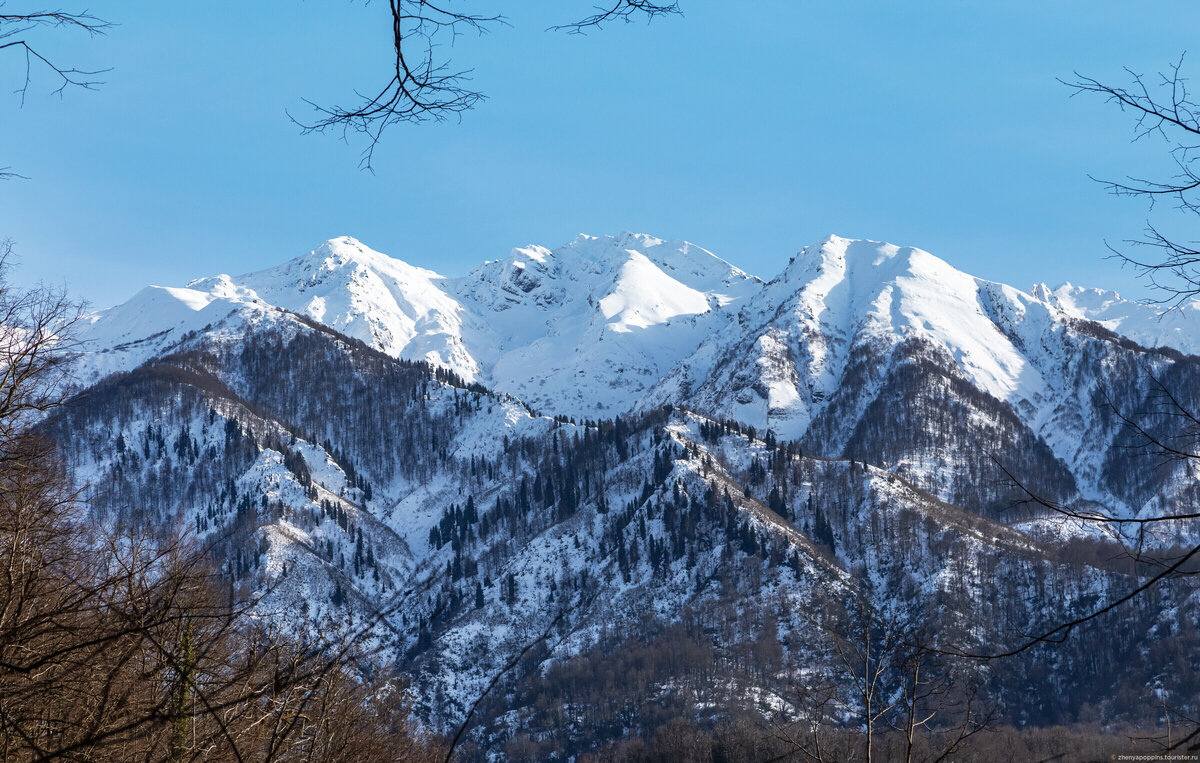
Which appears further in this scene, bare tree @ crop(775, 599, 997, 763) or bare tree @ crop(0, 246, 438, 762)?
bare tree @ crop(775, 599, 997, 763)

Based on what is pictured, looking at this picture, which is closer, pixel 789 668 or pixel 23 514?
pixel 23 514

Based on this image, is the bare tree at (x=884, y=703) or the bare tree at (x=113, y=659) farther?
the bare tree at (x=884, y=703)

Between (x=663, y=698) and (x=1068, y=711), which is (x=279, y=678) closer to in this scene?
(x=663, y=698)

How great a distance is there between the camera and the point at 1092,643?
199250 millimetres

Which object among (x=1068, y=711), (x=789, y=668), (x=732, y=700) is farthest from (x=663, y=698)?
(x=1068, y=711)

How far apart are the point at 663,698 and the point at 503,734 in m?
31.2

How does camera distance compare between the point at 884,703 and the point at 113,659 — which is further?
the point at 884,703

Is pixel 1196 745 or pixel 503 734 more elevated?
pixel 1196 745

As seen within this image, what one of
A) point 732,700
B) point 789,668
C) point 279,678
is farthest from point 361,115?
point 789,668

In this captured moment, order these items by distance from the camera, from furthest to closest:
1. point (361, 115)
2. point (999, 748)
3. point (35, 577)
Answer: point (999, 748) → point (35, 577) → point (361, 115)

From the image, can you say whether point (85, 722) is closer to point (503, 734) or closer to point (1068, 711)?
point (503, 734)

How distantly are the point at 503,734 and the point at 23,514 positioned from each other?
188866 mm

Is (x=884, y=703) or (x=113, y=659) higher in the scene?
(x=113, y=659)

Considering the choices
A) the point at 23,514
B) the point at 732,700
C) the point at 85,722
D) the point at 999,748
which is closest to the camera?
the point at 85,722
